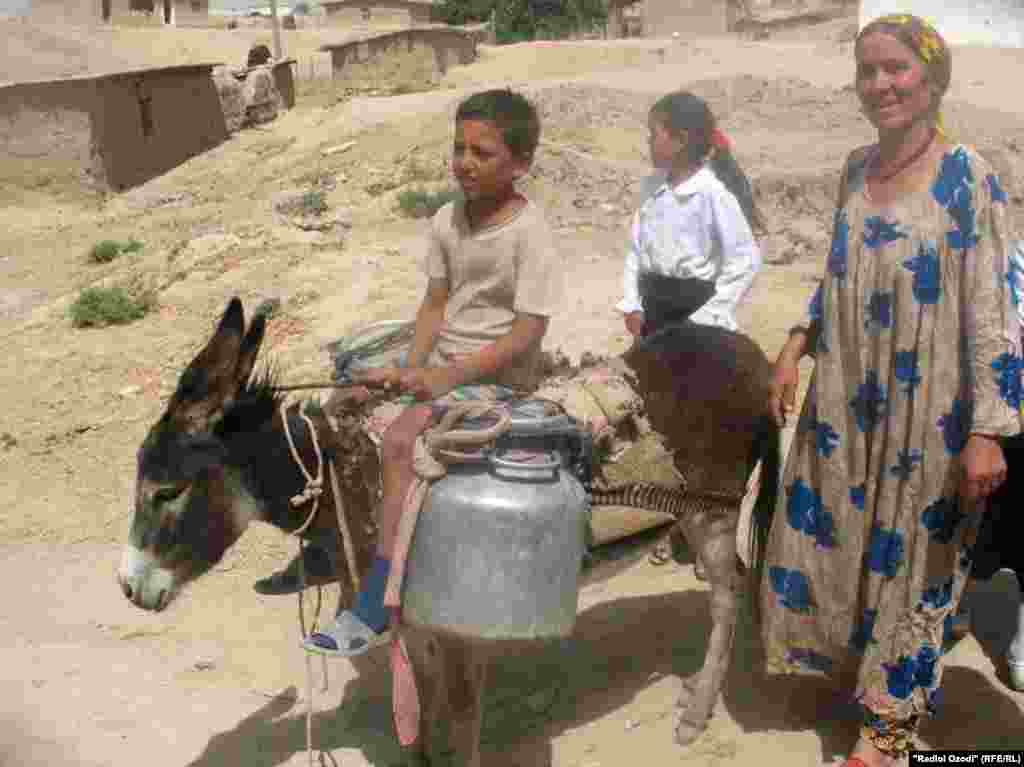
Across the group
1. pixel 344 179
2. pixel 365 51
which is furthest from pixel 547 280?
pixel 365 51

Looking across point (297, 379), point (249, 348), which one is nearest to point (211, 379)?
point (249, 348)

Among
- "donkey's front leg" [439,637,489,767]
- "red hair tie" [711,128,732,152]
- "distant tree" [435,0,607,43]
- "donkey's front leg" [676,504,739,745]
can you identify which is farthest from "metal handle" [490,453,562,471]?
"distant tree" [435,0,607,43]

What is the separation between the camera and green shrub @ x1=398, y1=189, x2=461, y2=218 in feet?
32.6

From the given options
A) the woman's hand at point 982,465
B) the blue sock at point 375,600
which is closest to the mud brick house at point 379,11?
the blue sock at point 375,600

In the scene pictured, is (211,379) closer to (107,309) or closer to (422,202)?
(107,309)

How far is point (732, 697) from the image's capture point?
4070 mm

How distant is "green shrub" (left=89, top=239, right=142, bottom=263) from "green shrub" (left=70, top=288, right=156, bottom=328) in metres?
2.24

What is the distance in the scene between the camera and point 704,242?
4555 mm

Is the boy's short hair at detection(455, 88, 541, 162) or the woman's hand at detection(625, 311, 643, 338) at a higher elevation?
the boy's short hair at detection(455, 88, 541, 162)

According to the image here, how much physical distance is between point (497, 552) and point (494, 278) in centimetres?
91

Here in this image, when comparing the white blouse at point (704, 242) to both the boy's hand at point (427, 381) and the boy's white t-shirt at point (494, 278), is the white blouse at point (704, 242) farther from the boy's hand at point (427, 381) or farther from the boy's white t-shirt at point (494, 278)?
the boy's hand at point (427, 381)

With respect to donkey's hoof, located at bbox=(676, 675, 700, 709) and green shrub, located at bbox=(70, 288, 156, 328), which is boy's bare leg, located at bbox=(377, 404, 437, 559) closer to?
donkey's hoof, located at bbox=(676, 675, 700, 709)

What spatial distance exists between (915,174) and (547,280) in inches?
40.8

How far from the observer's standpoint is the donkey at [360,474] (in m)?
3.37
